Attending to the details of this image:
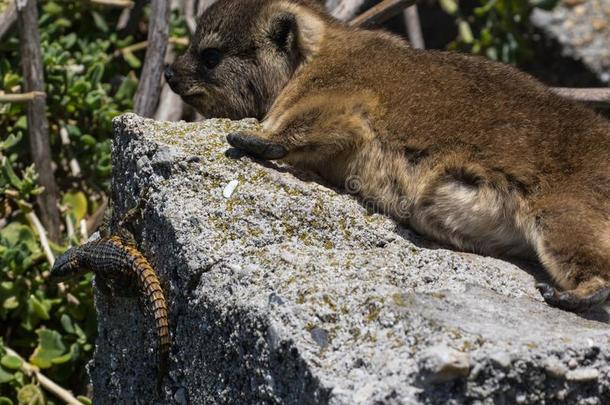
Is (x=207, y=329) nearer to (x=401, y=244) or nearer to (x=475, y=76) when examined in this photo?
(x=401, y=244)

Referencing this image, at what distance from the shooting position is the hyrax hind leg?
12.9 feet

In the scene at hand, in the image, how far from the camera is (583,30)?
9.15 m

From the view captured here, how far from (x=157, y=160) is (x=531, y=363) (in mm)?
1891

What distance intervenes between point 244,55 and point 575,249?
85.1 inches

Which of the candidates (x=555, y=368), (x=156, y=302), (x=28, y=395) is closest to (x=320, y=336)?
(x=555, y=368)

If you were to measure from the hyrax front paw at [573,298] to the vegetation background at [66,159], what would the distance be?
2896 millimetres

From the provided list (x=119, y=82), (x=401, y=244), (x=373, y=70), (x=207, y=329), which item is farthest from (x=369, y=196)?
(x=119, y=82)

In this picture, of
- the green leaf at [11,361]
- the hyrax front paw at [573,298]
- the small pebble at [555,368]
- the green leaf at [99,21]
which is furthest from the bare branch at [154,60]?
the small pebble at [555,368]

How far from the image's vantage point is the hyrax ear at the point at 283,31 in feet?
17.3

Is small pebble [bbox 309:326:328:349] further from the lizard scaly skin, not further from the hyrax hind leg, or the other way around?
the hyrax hind leg

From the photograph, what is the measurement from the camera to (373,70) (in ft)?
16.0

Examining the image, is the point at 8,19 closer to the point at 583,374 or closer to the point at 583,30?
the point at 583,374

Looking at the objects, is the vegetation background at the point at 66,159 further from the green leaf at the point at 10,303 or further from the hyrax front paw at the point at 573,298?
the hyrax front paw at the point at 573,298

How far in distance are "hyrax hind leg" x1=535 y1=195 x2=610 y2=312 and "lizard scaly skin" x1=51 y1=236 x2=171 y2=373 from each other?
1.51 m
